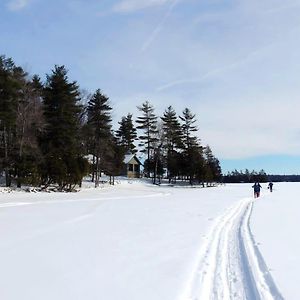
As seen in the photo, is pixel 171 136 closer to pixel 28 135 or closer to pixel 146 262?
pixel 28 135

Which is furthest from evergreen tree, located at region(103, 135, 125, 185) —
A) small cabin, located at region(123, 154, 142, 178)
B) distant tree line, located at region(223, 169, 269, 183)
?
distant tree line, located at region(223, 169, 269, 183)

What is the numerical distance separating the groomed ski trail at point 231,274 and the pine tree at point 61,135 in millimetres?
30073

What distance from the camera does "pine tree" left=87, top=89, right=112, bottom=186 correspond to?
52.5 m

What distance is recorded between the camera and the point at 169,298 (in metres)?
6.16

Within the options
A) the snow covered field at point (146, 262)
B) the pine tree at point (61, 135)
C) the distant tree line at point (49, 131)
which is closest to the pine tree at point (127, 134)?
the distant tree line at point (49, 131)

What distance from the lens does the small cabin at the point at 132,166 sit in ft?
252

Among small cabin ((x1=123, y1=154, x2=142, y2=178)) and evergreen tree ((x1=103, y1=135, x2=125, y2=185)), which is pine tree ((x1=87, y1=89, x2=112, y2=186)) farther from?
small cabin ((x1=123, y1=154, x2=142, y2=178))

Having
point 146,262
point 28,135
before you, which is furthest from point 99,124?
point 146,262

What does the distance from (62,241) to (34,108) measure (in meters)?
29.7

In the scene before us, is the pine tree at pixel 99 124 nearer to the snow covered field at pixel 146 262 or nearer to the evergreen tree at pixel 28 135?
the evergreen tree at pixel 28 135

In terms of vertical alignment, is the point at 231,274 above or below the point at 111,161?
below

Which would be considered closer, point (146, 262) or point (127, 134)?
point (146, 262)

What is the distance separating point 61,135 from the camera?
42812mm

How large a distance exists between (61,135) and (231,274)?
121 feet
